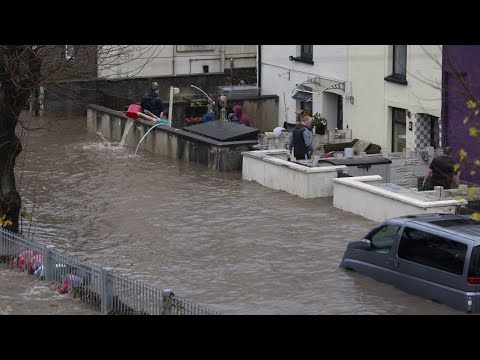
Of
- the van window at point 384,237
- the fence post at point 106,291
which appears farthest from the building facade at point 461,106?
the fence post at point 106,291

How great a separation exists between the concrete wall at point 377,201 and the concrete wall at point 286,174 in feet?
3.02

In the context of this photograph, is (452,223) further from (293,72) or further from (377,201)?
(293,72)

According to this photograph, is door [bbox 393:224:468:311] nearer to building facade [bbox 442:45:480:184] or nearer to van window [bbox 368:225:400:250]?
van window [bbox 368:225:400:250]

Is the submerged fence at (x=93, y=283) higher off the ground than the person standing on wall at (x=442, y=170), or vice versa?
the person standing on wall at (x=442, y=170)

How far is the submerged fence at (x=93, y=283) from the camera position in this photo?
13.6m

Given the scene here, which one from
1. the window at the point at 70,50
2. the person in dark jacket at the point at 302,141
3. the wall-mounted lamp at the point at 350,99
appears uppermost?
the window at the point at 70,50

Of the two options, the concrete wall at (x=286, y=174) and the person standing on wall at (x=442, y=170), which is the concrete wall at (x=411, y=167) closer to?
the concrete wall at (x=286, y=174)

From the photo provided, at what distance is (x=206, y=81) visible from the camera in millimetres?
37625

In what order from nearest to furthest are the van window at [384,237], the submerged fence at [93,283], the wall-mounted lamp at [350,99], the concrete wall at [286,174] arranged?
the submerged fence at [93,283] → the van window at [384,237] → the concrete wall at [286,174] → the wall-mounted lamp at [350,99]

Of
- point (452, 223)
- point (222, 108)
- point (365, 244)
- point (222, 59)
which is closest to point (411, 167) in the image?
point (365, 244)

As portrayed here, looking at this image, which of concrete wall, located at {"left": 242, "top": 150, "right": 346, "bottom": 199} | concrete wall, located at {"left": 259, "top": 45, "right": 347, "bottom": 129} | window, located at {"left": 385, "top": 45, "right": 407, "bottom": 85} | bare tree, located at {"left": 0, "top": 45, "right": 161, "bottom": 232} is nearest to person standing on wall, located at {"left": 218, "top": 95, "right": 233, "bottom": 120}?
concrete wall, located at {"left": 259, "top": 45, "right": 347, "bottom": 129}

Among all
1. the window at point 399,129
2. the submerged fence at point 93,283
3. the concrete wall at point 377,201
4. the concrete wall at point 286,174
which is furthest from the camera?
the window at point 399,129

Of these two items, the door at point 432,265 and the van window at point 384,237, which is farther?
the van window at point 384,237
